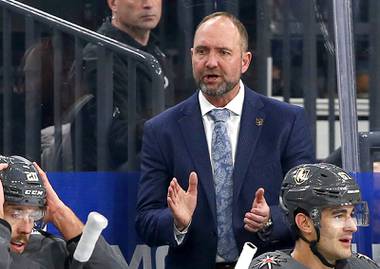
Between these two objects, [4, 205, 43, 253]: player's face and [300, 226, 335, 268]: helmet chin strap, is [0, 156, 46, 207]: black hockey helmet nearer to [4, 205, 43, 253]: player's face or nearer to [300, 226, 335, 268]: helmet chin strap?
[4, 205, 43, 253]: player's face

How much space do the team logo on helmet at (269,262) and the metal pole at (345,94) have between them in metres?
1.07

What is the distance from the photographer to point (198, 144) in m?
8.34

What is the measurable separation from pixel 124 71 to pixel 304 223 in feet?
4.25

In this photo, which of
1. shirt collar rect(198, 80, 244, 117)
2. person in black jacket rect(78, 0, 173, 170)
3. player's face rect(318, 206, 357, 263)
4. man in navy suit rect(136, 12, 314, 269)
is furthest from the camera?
person in black jacket rect(78, 0, 173, 170)

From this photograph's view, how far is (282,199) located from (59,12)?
1425 mm

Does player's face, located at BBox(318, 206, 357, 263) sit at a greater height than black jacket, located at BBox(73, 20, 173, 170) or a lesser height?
lesser

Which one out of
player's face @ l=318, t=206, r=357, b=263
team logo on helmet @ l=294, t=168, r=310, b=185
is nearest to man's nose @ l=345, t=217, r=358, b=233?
player's face @ l=318, t=206, r=357, b=263

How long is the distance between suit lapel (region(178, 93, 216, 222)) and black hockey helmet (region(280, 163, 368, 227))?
1.74 feet

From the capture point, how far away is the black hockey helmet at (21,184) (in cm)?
Answer: 756

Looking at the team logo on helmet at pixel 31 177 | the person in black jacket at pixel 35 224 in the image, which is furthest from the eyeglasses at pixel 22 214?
the team logo on helmet at pixel 31 177

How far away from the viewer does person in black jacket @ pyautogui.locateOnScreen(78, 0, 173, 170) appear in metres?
8.48

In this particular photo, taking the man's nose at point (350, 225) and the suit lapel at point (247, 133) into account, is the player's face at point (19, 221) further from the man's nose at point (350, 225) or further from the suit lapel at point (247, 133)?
the man's nose at point (350, 225)

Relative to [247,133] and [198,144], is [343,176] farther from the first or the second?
[198,144]

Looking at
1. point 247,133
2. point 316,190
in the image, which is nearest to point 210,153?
point 247,133
